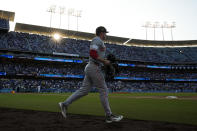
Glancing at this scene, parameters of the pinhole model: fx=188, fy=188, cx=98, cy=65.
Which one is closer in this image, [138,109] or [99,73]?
[99,73]

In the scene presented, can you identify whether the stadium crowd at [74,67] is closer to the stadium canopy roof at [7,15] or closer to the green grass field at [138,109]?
the stadium canopy roof at [7,15]

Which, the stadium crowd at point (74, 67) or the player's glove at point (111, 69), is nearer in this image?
the player's glove at point (111, 69)

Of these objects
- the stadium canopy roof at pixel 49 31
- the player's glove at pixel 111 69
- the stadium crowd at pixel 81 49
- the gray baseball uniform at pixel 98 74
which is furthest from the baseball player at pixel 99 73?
the stadium canopy roof at pixel 49 31

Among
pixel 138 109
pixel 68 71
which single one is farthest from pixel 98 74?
pixel 68 71

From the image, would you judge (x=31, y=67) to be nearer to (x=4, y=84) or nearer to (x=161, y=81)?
(x=4, y=84)

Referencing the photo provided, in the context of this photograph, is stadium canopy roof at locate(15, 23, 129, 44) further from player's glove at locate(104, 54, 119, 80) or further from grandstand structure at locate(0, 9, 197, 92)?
player's glove at locate(104, 54, 119, 80)

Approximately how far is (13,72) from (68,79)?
41.6 feet

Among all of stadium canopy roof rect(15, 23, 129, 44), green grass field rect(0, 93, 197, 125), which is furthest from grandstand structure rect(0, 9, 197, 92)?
green grass field rect(0, 93, 197, 125)

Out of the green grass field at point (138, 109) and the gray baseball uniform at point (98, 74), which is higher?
the gray baseball uniform at point (98, 74)

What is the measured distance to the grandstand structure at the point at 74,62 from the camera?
39281 mm

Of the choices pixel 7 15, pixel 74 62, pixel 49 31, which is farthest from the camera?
pixel 49 31

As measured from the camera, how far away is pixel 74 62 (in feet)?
152

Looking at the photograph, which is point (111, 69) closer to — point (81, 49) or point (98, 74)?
point (98, 74)

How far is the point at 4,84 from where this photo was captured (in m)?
34.4
